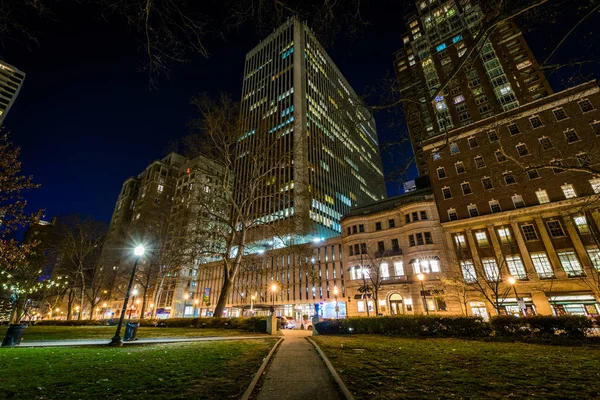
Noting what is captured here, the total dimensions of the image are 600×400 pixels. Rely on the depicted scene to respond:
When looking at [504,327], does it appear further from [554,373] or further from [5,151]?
[5,151]

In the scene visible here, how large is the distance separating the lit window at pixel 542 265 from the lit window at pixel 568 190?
307 inches

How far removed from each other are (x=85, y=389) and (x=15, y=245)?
14.1m

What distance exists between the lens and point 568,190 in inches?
1215

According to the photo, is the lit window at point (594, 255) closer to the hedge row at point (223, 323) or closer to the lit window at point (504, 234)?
the lit window at point (504, 234)

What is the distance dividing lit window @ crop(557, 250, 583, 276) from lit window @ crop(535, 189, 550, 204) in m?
6.43

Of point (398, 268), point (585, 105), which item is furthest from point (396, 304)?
point (585, 105)

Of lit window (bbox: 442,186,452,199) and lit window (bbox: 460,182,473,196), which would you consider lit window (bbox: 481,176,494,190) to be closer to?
lit window (bbox: 460,182,473,196)

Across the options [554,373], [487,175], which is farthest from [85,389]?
[487,175]

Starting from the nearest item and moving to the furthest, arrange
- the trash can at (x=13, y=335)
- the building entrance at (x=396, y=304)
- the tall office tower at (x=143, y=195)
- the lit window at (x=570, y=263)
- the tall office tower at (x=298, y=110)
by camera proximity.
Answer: the trash can at (x=13, y=335) < the lit window at (x=570, y=263) < the building entrance at (x=396, y=304) < the tall office tower at (x=298, y=110) < the tall office tower at (x=143, y=195)

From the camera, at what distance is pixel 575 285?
28.4 meters

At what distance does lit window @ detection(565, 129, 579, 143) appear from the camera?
32156 mm

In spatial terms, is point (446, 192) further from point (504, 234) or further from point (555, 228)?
point (555, 228)

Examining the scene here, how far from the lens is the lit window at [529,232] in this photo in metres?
32.1

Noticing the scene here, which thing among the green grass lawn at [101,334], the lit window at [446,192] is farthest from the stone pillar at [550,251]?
the green grass lawn at [101,334]
